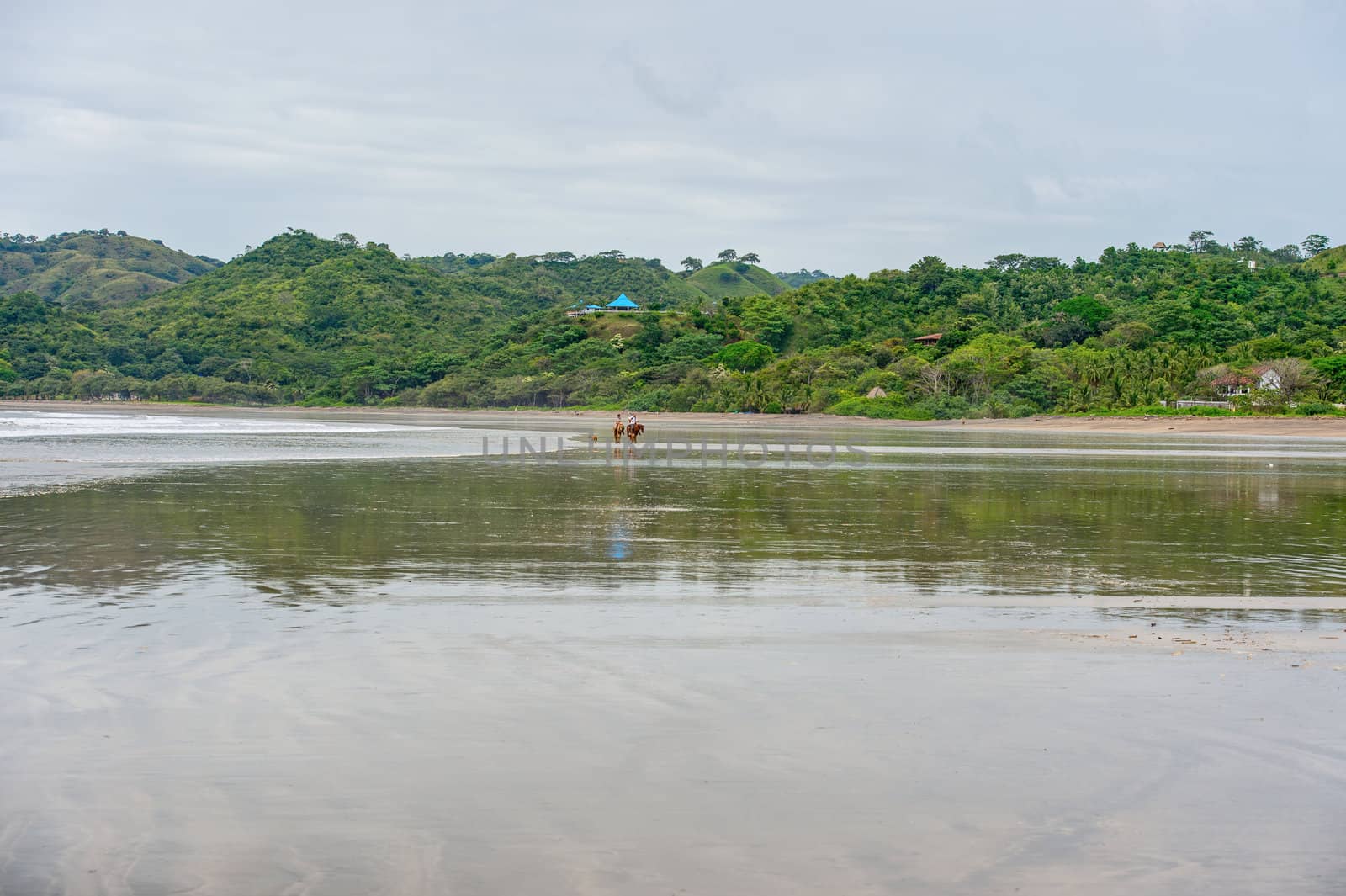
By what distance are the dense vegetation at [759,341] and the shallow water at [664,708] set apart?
66.0 metres

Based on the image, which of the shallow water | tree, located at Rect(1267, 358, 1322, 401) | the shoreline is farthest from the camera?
tree, located at Rect(1267, 358, 1322, 401)

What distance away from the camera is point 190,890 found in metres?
4.23

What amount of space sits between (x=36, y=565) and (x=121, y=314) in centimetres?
16329

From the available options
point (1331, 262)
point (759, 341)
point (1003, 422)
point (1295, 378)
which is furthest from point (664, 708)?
point (1331, 262)

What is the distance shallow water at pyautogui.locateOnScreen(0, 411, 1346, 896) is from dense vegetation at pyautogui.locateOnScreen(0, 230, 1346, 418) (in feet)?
216

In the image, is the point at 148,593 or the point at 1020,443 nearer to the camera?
the point at 148,593

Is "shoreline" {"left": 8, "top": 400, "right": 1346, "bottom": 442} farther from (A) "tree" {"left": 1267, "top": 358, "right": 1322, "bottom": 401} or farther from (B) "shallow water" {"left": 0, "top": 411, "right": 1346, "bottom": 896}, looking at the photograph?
(B) "shallow water" {"left": 0, "top": 411, "right": 1346, "bottom": 896}

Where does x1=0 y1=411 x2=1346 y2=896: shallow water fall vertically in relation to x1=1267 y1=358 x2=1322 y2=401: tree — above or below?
below

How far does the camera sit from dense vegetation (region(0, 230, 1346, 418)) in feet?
277

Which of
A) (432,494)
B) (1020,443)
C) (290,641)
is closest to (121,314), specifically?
(1020,443)

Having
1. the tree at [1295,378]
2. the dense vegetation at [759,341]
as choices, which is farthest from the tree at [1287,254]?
the tree at [1295,378]

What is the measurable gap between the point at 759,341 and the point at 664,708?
409ft

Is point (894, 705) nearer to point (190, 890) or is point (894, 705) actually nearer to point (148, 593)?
point (190, 890)

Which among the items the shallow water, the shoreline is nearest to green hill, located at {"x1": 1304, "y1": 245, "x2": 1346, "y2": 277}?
the shoreline
